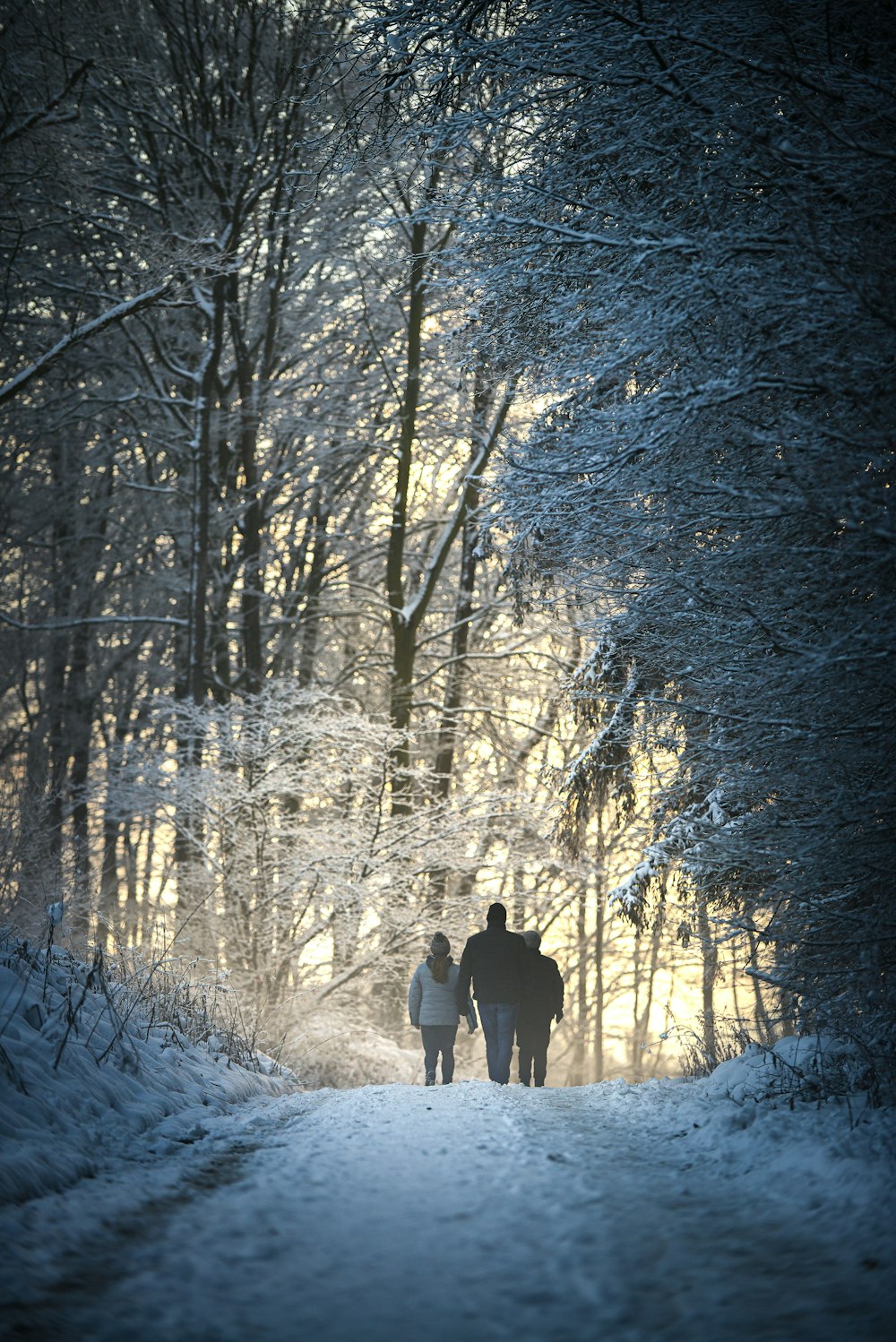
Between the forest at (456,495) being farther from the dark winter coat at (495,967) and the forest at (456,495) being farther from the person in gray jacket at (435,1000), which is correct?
the person in gray jacket at (435,1000)

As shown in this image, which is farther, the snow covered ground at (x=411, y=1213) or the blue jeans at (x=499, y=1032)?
the blue jeans at (x=499, y=1032)

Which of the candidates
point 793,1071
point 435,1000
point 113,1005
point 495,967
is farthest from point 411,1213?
point 435,1000

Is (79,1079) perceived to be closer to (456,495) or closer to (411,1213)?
(411,1213)

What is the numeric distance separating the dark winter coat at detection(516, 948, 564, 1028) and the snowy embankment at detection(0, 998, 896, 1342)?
16.9 feet

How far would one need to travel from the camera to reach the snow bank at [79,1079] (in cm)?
389

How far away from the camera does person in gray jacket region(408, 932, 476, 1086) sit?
9883mm

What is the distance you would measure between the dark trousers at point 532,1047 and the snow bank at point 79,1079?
4.30 meters

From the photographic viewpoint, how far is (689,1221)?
11.2 ft

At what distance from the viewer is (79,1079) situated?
15.7 ft

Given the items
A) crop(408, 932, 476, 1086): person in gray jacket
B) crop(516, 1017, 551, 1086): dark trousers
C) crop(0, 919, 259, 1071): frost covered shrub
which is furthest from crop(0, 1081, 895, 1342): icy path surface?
crop(516, 1017, 551, 1086): dark trousers

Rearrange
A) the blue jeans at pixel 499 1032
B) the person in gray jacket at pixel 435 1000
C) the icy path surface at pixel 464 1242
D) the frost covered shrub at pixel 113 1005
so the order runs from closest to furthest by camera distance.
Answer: the icy path surface at pixel 464 1242 < the frost covered shrub at pixel 113 1005 < the blue jeans at pixel 499 1032 < the person in gray jacket at pixel 435 1000

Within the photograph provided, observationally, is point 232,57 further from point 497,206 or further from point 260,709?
point 497,206

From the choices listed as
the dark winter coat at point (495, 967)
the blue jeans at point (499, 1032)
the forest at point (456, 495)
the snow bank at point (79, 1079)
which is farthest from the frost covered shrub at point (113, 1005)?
the blue jeans at point (499, 1032)

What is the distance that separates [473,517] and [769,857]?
11.5 metres
